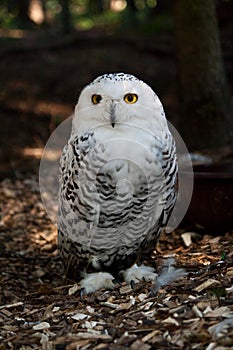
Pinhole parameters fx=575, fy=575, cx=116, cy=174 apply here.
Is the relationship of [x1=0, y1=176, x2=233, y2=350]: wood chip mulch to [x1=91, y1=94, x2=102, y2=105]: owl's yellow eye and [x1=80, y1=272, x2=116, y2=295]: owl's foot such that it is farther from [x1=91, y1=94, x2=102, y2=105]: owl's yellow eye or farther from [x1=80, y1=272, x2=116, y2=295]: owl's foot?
[x1=91, y1=94, x2=102, y2=105]: owl's yellow eye

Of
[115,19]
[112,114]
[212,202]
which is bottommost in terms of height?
[212,202]

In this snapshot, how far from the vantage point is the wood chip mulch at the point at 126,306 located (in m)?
2.45

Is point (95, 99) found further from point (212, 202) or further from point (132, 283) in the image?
point (212, 202)

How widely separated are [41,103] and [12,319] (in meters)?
5.54

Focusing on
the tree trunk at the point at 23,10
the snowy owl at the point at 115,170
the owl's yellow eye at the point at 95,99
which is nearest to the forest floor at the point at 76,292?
the snowy owl at the point at 115,170

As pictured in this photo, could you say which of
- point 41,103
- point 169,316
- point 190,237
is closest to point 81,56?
point 41,103

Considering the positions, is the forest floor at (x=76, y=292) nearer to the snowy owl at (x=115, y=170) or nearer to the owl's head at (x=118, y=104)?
the snowy owl at (x=115, y=170)

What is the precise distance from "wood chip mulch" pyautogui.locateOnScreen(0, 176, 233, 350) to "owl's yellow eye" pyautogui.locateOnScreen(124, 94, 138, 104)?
0.98 metres

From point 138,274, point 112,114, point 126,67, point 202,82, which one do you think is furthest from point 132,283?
point 126,67

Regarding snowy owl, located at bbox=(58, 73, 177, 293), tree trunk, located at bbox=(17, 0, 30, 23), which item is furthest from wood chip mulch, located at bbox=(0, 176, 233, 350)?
tree trunk, located at bbox=(17, 0, 30, 23)

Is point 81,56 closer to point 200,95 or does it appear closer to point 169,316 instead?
point 200,95

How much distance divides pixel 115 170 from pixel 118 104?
34 centimetres

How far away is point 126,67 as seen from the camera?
336 inches

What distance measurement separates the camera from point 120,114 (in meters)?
2.86
